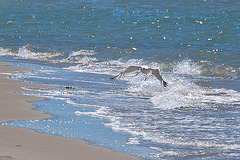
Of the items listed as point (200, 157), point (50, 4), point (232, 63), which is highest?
point (50, 4)

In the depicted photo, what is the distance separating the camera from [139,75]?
10297mm

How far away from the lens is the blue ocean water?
4.98 m

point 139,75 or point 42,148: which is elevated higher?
point 139,75

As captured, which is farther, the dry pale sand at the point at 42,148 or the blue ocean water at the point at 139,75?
the blue ocean water at the point at 139,75

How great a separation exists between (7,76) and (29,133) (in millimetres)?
4861

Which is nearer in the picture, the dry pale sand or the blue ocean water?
the dry pale sand

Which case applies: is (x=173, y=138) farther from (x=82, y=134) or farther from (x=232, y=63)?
(x=232, y=63)

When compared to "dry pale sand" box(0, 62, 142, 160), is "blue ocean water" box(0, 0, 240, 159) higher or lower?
higher

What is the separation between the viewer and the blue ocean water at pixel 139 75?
16.3 ft

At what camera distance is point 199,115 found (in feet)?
20.3

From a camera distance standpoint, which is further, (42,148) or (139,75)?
(139,75)

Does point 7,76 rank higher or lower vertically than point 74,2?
lower

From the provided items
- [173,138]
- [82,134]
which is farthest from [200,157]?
[82,134]

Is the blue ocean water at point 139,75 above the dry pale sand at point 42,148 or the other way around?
above
